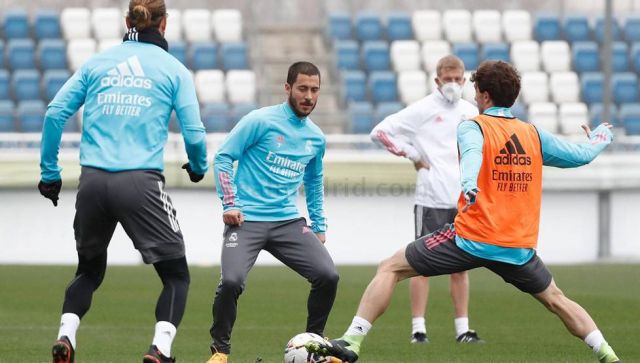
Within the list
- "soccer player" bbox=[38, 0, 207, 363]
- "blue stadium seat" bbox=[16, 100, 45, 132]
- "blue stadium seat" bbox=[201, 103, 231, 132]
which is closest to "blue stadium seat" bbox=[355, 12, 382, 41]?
Result: "blue stadium seat" bbox=[201, 103, 231, 132]

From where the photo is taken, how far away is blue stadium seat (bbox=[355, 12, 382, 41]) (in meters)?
27.4

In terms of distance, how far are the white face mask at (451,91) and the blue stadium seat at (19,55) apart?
15.1 metres

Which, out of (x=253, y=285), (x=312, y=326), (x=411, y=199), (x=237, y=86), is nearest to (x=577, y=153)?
(x=312, y=326)

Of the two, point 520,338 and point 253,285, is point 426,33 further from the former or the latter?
point 520,338

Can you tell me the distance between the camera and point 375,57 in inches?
1048

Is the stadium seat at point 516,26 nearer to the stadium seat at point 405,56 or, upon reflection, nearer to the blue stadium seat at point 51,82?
the stadium seat at point 405,56

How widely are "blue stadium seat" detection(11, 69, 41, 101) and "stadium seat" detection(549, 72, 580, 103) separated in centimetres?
1000

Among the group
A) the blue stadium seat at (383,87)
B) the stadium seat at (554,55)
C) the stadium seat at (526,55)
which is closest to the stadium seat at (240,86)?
the blue stadium seat at (383,87)

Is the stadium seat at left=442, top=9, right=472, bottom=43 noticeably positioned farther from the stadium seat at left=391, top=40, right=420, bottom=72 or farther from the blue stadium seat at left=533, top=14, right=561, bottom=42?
the blue stadium seat at left=533, top=14, right=561, bottom=42

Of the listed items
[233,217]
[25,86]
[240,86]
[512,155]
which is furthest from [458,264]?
[25,86]

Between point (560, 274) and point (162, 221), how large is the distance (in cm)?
1194

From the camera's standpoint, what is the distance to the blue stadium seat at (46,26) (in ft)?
85.5

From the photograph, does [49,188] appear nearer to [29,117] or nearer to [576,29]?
[29,117]

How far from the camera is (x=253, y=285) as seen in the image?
17.3 meters
